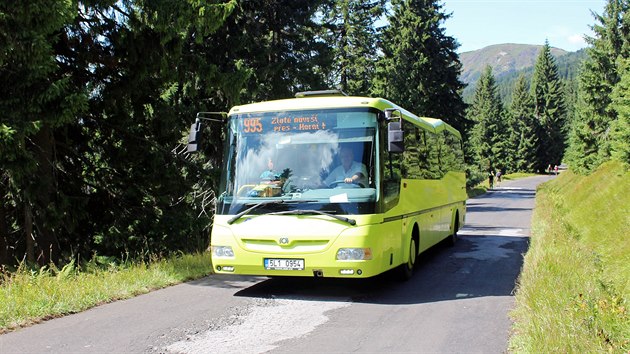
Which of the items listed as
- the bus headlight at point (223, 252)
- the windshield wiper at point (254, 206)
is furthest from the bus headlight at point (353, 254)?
the bus headlight at point (223, 252)

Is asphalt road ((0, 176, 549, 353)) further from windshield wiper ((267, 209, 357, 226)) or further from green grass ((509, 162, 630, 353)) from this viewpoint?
windshield wiper ((267, 209, 357, 226))

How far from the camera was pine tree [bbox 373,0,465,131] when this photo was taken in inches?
1344

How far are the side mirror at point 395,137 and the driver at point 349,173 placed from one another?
53 cm

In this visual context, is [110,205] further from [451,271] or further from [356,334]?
[356,334]

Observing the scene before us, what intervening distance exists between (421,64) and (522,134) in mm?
70393

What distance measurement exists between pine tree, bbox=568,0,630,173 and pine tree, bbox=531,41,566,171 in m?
59.9

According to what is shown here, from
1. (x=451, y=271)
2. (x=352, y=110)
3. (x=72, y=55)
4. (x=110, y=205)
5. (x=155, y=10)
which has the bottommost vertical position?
(x=451, y=271)

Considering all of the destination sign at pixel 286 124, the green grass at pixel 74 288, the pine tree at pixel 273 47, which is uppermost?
the pine tree at pixel 273 47

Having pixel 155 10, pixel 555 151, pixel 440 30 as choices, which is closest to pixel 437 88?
pixel 440 30

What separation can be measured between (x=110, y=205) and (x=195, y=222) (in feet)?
8.43

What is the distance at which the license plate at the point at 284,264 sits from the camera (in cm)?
792

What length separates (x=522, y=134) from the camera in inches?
3903

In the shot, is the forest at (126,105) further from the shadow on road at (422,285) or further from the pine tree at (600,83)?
the pine tree at (600,83)

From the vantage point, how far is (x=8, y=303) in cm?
677
